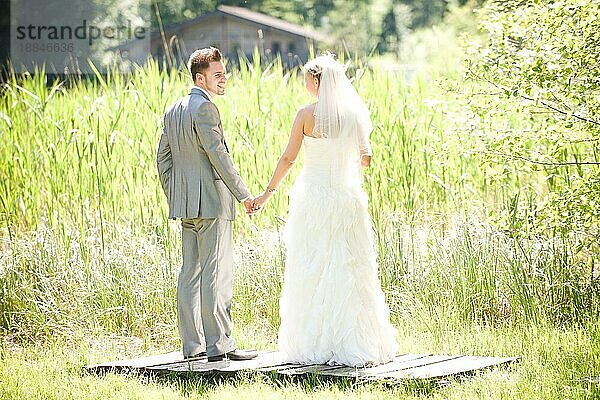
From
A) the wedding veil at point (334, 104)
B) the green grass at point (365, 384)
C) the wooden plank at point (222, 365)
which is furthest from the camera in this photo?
the wedding veil at point (334, 104)

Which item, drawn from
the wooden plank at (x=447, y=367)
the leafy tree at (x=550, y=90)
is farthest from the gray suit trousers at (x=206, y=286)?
the leafy tree at (x=550, y=90)

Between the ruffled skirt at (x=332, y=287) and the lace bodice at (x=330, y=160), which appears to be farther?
the lace bodice at (x=330, y=160)

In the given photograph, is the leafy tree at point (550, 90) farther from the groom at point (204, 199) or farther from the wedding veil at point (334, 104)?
the groom at point (204, 199)

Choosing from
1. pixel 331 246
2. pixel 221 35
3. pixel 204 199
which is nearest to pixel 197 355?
pixel 204 199

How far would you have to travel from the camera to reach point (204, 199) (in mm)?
5367

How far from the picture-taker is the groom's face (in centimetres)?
540

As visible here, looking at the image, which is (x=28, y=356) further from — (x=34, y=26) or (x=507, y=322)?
(x=34, y=26)

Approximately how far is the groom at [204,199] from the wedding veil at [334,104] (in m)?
0.52

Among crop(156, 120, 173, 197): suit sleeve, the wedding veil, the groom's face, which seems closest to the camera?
the wedding veil

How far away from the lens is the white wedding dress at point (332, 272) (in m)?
5.23

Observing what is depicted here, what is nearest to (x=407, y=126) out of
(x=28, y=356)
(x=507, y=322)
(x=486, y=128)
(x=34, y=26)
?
(x=486, y=128)

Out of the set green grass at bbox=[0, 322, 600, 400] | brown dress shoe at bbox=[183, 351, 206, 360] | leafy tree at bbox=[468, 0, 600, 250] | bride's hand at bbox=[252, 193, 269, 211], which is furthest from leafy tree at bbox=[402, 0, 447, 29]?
brown dress shoe at bbox=[183, 351, 206, 360]

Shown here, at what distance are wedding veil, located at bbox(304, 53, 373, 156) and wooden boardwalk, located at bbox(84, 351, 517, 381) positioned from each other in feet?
3.94

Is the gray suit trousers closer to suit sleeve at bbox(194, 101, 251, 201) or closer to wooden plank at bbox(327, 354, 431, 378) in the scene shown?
suit sleeve at bbox(194, 101, 251, 201)
